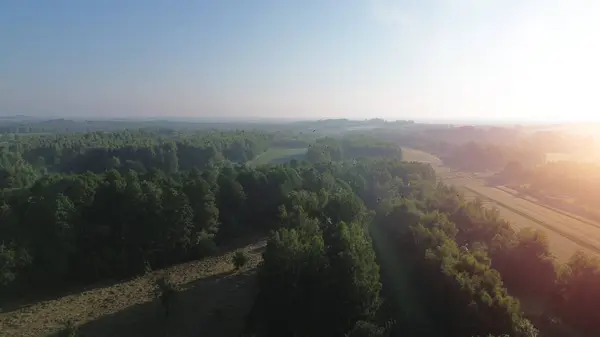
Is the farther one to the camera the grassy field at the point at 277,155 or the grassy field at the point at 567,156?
the grassy field at the point at 277,155

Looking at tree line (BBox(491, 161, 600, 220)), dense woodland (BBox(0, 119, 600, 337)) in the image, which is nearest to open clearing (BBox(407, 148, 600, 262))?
tree line (BBox(491, 161, 600, 220))

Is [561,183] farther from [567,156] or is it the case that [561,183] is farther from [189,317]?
[189,317]

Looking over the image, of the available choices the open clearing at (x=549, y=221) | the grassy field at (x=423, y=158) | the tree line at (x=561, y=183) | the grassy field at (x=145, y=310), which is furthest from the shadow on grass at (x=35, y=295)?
the grassy field at (x=423, y=158)

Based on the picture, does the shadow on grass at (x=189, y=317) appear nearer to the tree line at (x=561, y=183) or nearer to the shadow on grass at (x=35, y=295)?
the shadow on grass at (x=35, y=295)

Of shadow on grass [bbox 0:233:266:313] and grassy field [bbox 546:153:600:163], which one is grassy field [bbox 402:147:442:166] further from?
shadow on grass [bbox 0:233:266:313]

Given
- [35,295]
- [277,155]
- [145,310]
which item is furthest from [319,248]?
[277,155]
